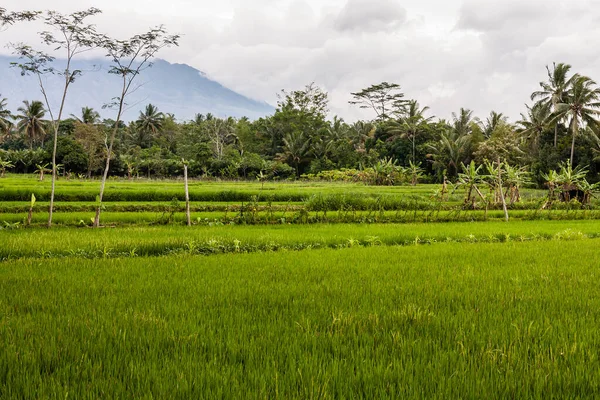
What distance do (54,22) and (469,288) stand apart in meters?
11.6

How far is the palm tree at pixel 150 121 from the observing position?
56.0 meters

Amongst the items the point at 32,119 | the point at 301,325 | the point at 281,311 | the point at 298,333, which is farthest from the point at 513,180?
the point at 32,119

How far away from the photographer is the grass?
2.17 m

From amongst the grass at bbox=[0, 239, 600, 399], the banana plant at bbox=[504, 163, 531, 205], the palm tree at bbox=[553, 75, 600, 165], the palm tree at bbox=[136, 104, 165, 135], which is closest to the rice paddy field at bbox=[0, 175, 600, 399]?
the grass at bbox=[0, 239, 600, 399]

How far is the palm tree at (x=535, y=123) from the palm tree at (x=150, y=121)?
42126 millimetres

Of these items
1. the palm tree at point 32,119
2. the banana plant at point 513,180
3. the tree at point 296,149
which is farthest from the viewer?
the palm tree at point 32,119

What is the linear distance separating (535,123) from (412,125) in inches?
444

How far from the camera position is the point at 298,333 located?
2887 mm

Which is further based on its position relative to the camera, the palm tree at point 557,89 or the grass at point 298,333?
the palm tree at point 557,89

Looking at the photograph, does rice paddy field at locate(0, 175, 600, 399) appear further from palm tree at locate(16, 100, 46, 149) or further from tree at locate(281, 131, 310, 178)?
palm tree at locate(16, 100, 46, 149)

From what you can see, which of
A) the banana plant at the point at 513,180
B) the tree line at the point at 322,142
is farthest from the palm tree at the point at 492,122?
the banana plant at the point at 513,180

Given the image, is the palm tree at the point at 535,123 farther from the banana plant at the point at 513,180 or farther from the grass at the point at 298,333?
the grass at the point at 298,333

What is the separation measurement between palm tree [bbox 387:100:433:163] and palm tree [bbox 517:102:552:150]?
969 cm

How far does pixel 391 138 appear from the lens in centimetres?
4681
